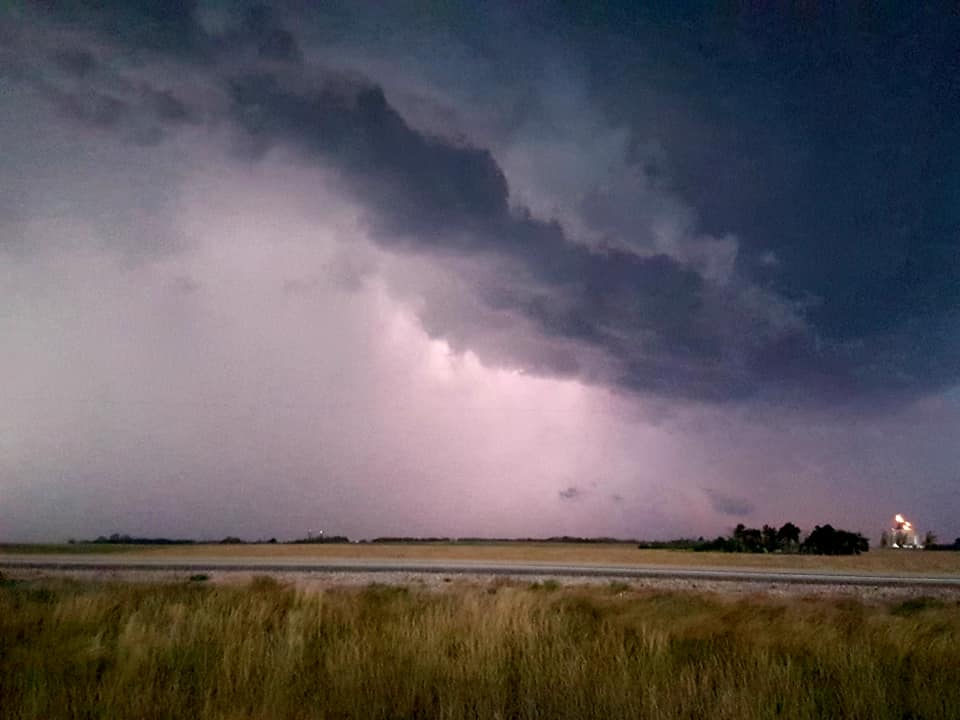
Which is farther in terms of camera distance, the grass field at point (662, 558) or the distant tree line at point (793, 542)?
the distant tree line at point (793, 542)

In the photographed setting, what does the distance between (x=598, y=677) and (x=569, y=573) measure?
2242cm

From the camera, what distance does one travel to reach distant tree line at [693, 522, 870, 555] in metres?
68.5

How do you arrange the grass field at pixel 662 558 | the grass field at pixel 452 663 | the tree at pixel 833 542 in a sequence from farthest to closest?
the tree at pixel 833 542
the grass field at pixel 662 558
the grass field at pixel 452 663

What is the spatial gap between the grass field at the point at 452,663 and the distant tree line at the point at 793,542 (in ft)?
191

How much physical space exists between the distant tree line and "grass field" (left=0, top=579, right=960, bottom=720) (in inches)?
2292

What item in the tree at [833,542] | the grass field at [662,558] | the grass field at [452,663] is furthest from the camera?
the tree at [833,542]

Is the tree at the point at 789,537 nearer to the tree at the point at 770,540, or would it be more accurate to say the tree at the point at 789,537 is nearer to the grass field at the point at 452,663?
the tree at the point at 770,540

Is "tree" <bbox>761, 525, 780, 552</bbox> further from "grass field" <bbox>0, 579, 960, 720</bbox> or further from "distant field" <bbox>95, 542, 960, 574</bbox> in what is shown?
"grass field" <bbox>0, 579, 960, 720</bbox>

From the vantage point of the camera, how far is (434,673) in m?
9.38

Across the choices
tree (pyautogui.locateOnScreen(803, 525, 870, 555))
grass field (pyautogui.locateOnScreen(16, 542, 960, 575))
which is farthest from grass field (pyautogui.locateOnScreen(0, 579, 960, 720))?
Answer: tree (pyautogui.locateOnScreen(803, 525, 870, 555))

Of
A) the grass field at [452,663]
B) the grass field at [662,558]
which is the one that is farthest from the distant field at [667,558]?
the grass field at [452,663]

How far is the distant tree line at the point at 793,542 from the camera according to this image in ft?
225

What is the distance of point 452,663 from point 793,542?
67787 mm

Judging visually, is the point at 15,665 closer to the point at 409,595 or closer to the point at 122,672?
the point at 122,672
